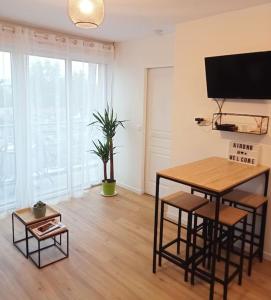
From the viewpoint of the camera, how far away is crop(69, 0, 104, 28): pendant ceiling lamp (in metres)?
1.68

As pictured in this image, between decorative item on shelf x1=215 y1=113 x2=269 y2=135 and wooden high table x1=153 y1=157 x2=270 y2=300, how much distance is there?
35 cm

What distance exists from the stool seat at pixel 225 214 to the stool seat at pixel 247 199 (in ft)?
0.88

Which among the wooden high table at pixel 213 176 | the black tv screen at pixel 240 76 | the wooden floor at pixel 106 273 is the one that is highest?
the black tv screen at pixel 240 76

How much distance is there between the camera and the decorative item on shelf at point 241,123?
105 inches

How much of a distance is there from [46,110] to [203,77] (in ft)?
7.14

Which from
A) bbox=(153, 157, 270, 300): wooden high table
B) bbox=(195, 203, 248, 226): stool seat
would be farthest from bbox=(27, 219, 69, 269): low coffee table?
bbox=(195, 203, 248, 226): stool seat

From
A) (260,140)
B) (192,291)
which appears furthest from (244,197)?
(192,291)

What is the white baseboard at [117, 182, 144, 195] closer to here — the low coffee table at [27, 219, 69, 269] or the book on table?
the low coffee table at [27, 219, 69, 269]

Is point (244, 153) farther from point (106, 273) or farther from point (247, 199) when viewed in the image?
point (106, 273)

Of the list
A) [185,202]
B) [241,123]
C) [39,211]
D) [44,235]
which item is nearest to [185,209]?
[185,202]

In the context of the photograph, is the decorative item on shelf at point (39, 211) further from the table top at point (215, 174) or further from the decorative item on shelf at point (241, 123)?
the decorative item on shelf at point (241, 123)

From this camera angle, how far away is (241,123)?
2824 mm

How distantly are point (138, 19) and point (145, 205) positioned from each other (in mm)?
2519

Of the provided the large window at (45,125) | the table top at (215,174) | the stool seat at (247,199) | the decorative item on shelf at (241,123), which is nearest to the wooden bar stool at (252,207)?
the stool seat at (247,199)
